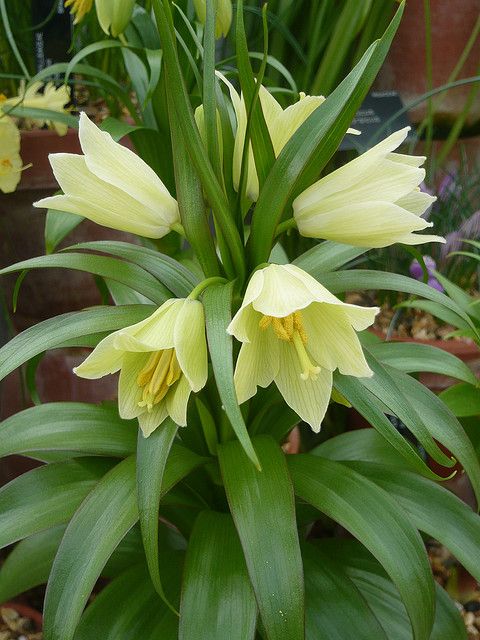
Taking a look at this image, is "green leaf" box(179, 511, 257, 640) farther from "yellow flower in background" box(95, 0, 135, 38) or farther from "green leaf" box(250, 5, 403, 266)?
"yellow flower in background" box(95, 0, 135, 38)

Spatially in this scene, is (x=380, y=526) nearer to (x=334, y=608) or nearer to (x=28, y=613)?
(x=334, y=608)

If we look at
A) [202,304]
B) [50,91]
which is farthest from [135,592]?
[50,91]

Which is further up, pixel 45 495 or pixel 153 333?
pixel 153 333

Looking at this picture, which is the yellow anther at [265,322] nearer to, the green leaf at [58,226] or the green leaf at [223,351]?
the green leaf at [223,351]

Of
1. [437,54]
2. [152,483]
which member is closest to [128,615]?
Answer: [152,483]

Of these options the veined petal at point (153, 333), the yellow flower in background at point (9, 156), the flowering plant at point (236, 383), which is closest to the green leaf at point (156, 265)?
the flowering plant at point (236, 383)
